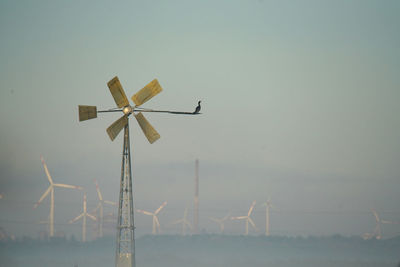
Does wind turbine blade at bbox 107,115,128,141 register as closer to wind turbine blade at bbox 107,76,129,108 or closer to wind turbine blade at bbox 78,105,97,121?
wind turbine blade at bbox 107,76,129,108

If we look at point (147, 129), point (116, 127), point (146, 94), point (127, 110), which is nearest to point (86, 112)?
point (116, 127)

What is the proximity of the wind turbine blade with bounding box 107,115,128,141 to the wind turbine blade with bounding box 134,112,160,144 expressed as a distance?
4.26 ft

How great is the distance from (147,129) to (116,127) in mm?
3045

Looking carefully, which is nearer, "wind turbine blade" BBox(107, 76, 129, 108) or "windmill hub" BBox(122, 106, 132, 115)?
"windmill hub" BBox(122, 106, 132, 115)

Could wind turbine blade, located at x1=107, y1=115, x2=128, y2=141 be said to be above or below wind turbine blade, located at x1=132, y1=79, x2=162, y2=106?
below

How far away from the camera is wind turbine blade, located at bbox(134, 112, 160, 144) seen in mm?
53625

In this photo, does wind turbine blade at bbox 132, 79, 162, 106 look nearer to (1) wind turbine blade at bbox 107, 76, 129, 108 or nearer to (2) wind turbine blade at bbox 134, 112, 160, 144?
(1) wind turbine blade at bbox 107, 76, 129, 108

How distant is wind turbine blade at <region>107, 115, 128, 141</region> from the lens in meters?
53.7

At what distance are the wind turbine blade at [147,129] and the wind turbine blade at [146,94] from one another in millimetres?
1354

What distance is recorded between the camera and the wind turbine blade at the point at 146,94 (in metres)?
54.0

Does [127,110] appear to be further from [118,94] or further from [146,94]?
[146,94]

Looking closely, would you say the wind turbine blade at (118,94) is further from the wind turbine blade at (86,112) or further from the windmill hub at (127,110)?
the wind turbine blade at (86,112)

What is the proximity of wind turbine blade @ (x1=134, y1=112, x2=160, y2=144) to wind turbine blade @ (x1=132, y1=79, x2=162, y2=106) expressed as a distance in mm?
1354

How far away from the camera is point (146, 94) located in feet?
177
